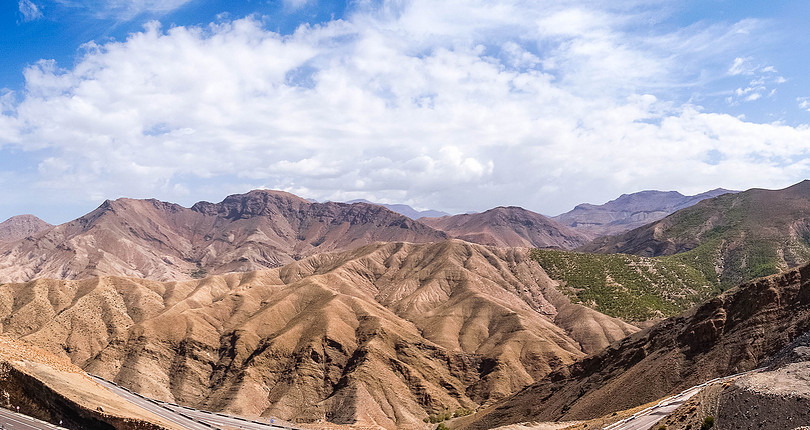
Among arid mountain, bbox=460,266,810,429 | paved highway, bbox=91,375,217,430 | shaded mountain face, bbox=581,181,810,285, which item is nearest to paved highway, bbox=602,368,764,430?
arid mountain, bbox=460,266,810,429

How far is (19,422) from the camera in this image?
1640 inches

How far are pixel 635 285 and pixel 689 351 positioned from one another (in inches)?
4277

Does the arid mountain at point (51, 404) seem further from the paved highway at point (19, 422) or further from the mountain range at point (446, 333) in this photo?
the mountain range at point (446, 333)

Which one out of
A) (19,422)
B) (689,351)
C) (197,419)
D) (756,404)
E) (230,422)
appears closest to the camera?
(756,404)

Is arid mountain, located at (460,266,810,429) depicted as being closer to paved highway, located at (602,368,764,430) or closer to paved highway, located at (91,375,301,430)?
paved highway, located at (602,368,764,430)

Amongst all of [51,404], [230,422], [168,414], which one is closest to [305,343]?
[230,422]

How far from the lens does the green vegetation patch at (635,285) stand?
504 feet

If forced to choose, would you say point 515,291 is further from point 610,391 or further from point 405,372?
point 610,391

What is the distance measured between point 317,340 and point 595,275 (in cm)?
10303

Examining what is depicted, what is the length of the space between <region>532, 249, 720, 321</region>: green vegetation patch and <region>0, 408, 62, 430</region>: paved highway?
142404mm

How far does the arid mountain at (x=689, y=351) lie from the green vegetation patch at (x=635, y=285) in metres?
80.0

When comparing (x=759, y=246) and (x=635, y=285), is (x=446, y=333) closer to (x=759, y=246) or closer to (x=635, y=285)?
(x=635, y=285)

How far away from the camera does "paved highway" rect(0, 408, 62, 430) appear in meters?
40.6

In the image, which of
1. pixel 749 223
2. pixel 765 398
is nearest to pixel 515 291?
pixel 749 223
